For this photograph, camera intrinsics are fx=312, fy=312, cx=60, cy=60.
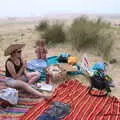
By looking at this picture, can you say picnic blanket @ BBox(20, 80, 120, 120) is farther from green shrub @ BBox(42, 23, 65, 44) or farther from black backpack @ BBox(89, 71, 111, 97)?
green shrub @ BBox(42, 23, 65, 44)

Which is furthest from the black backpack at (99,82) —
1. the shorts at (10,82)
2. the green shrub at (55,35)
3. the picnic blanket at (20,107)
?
the green shrub at (55,35)

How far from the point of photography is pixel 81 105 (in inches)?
208

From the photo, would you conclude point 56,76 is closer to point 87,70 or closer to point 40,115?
point 87,70

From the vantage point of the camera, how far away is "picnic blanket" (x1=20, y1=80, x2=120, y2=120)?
4848mm

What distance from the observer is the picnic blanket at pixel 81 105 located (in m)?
4.85

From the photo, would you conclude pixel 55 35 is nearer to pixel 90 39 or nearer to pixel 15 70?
pixel 90 39

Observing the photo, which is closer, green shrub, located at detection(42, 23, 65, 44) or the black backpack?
the black backpack

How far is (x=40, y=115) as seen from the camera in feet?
15.8

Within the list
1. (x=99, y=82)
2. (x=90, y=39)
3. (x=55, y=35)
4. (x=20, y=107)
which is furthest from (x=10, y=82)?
(x=55, y=35)

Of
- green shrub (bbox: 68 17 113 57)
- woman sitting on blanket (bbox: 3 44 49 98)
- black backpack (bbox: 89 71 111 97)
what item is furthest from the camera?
green shrub (bbox: 68 17 113 57)

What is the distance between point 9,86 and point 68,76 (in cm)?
177

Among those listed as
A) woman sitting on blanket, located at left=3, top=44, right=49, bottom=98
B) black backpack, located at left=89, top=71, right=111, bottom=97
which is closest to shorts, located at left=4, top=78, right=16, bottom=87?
woman sitting on blanket, located at left=3, top=44, right=49, bottom=98

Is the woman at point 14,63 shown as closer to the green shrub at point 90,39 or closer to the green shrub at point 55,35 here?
the green shrub at point 90,39

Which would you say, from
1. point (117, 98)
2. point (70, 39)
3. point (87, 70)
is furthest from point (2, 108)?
point (70, 39)
